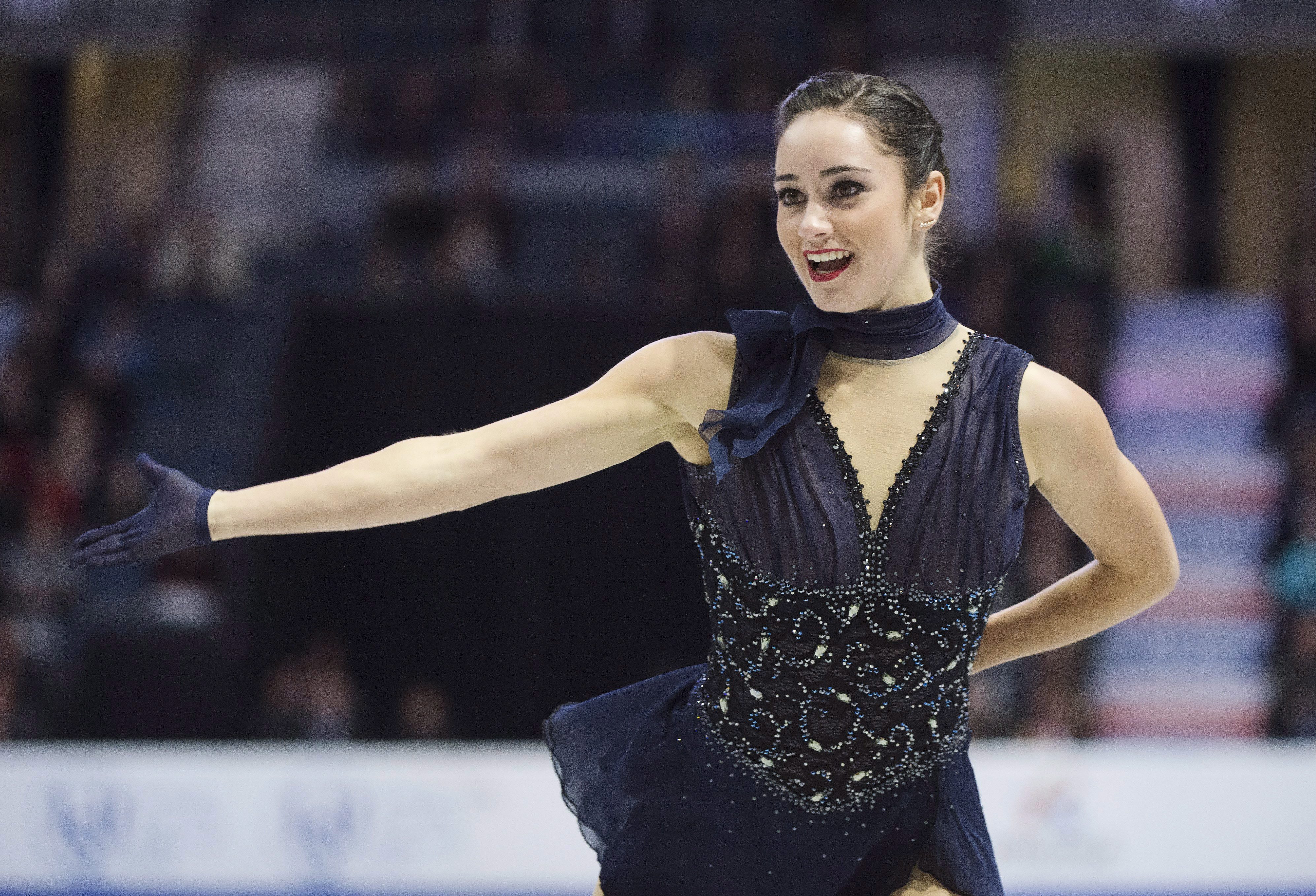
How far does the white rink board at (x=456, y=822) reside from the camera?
4250 mm

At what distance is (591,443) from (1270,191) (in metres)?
9.51

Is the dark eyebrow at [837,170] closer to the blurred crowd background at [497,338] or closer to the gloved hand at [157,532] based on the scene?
the gloved hand at [157,532]

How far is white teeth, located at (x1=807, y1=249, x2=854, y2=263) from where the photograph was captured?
5.67 ft

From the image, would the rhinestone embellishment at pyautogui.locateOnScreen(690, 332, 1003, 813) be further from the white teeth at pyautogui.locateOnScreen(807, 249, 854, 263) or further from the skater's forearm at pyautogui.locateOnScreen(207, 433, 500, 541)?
the skater's forearm at pyautogui.locateOnScreen(207, 433, 500, 541)

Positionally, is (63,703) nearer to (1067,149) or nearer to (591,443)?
(591,443)

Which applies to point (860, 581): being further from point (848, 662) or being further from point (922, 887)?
point (922, 887)

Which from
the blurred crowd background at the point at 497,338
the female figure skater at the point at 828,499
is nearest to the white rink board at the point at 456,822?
the blurred crowd background at the point at 497,338

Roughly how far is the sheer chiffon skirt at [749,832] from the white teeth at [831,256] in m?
0.61

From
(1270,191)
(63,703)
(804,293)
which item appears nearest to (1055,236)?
(804,293)

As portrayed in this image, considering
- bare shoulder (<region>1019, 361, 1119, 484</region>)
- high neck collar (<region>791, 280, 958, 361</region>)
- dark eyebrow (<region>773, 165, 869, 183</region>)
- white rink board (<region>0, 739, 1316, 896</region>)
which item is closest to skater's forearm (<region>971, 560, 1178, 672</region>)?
bare shoulder (<region>1019, 361, 1119, 484</region>)

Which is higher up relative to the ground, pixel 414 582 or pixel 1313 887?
pixel 414 582

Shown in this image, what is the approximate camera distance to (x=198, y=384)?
668cm

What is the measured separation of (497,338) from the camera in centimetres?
591

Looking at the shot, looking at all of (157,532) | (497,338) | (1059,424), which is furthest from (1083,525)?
(497,338)
